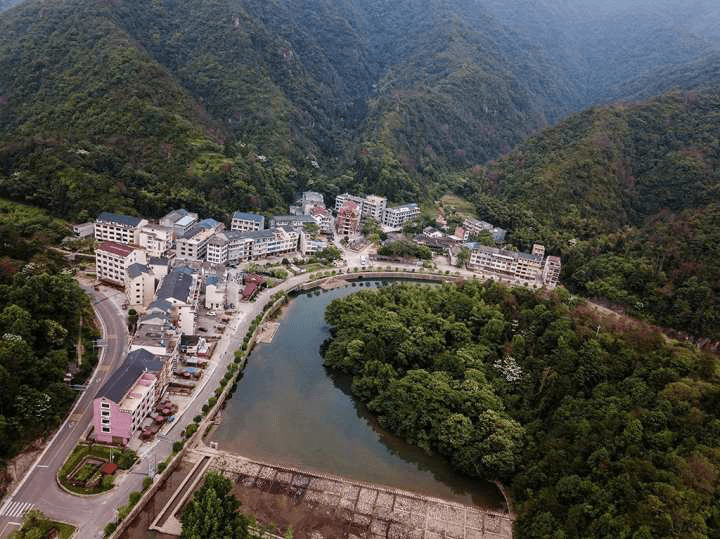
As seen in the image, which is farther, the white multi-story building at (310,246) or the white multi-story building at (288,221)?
the white multi-story building at (288,221)

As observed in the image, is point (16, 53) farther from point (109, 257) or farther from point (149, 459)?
point (149, 459)

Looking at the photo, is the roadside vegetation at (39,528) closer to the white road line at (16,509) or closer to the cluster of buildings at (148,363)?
the white road line at (16,509)

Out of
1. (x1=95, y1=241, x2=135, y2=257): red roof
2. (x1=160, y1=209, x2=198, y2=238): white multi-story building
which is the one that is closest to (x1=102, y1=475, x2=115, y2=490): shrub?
(x1=95, y1=241, x2=135, y2=257): red roof

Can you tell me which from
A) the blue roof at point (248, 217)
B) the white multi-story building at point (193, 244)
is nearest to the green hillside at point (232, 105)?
the blue roof at point (248, 217)

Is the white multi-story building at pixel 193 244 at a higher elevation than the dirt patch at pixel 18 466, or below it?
higher

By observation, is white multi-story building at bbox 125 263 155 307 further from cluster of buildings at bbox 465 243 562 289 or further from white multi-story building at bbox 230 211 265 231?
cluster of buildings at bbox 465 243 562 289

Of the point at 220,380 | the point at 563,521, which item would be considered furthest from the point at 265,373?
the point at 563,521
